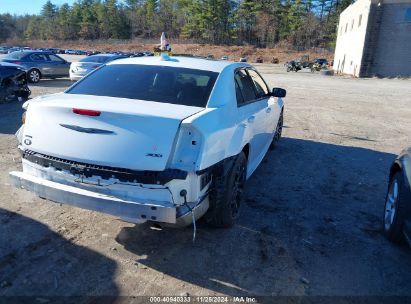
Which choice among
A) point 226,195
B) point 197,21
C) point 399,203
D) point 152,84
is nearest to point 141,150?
point 226,195

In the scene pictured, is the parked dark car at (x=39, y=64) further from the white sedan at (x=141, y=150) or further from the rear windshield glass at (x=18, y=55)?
the white sedan at (x=141, y=150)

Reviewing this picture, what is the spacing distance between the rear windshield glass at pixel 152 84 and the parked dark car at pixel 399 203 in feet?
6.71

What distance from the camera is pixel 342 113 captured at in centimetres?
1236

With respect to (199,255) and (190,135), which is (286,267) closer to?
(199,255)

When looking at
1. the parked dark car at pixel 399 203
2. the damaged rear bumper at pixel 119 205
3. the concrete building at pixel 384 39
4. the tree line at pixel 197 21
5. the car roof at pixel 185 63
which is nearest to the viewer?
the damaged rear bumper at pixel 119 205

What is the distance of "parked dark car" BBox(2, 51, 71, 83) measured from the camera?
16.9 meters

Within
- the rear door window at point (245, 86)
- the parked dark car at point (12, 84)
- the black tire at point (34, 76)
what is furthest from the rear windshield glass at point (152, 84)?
the black tire at point (34, 76)

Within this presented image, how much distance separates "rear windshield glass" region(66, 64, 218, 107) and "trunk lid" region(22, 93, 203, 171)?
0.36 m

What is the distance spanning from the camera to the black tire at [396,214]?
11.7ft

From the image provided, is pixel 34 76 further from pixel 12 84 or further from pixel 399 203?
pixel 399 203

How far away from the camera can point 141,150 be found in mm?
3033

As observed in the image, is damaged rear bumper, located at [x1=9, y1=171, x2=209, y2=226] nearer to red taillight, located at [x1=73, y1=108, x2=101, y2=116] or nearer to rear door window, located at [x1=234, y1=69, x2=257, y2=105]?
red taillight, located at [x1=73, y1=108, x2=101, y2=116]

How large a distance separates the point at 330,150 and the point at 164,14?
11673 cm

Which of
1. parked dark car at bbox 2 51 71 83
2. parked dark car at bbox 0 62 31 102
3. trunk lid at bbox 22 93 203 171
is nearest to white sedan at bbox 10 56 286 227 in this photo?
trunk lid at bbox 22 93 203 171
